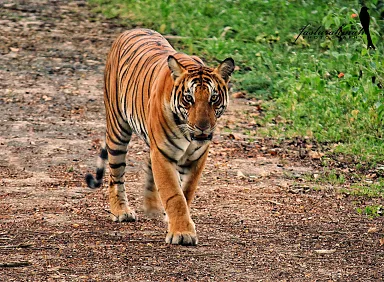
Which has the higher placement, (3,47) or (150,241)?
(150,241)

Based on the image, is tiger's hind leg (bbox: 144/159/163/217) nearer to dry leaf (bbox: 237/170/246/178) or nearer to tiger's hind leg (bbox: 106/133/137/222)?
tiger's hind leg (bbox: 106/133/137/222)

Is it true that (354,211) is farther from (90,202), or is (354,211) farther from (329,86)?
(329,86)

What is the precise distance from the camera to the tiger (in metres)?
5.58

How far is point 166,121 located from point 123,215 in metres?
0.84

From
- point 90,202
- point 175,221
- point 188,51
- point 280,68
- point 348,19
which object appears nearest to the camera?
point 175,221

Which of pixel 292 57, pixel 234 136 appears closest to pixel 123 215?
pixel 234 136

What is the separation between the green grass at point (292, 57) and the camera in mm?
8664

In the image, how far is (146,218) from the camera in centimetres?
636

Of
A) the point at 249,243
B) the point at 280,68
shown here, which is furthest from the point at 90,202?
the point at 280,68

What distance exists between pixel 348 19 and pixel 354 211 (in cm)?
208

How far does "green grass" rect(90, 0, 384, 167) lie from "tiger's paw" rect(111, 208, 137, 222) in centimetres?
242

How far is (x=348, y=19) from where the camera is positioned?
7.99 m

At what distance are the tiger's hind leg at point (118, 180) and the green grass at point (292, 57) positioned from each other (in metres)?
2.26

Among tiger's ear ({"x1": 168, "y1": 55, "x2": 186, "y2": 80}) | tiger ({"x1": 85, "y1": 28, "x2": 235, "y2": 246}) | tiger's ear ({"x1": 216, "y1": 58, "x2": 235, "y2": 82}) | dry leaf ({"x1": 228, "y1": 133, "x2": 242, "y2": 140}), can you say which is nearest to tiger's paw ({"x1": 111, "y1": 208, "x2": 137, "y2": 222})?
tiger ({"x1": 85, "y1": 28, "x2": 235, "y2": 246})
